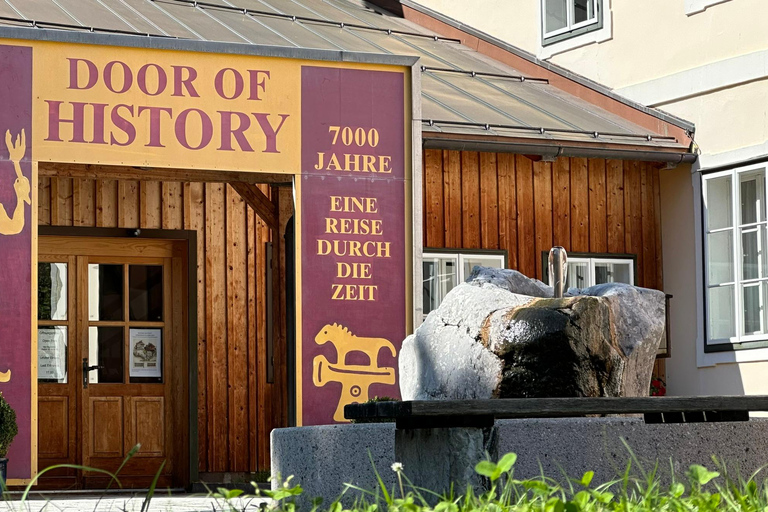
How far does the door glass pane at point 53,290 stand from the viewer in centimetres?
1192

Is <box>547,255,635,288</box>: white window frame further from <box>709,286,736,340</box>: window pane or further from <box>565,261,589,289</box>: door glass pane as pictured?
<box>709,286,736,340</box>: window pane

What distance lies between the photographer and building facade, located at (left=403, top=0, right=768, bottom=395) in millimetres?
11672

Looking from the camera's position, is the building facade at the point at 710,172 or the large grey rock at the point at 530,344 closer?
the large grey rock at the point at 530,344

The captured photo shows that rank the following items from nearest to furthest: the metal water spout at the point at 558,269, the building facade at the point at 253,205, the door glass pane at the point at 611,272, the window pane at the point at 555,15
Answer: the metal water spout at the point at 558,269 → the building facade at the point at 253,205 → the door glass pane at the point at 611,272 → the window pane at the point at 555,15

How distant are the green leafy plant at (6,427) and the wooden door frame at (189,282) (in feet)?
10.8

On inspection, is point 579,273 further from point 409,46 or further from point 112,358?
point 112,358

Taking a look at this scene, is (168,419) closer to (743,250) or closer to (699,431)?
(743,250)

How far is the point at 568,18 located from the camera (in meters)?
14.2

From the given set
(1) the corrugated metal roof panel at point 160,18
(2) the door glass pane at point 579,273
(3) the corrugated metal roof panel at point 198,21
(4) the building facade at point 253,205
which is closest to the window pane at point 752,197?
(4) the building facade at point 253,205

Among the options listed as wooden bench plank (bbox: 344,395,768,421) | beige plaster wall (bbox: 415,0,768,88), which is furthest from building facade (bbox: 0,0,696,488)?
wooden bench plank (bbox: 344,395,768,421)

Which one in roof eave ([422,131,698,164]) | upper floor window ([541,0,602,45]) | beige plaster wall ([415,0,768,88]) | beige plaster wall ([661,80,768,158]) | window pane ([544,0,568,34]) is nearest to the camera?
roof eave ([422,131,698,164])

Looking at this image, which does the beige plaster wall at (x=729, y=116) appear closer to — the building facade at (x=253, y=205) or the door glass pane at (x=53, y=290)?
the building facade at (x=253, y=205)

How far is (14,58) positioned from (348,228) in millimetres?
2711

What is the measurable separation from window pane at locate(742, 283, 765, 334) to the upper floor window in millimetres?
3570
